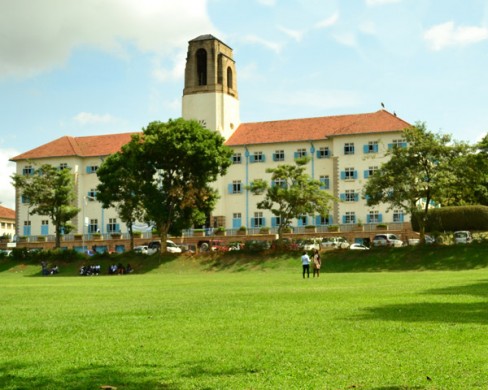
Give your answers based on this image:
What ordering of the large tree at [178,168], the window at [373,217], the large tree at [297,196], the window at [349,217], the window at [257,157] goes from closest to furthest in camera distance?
the large tree at [178,168]
the large tree at [297,196]
the window at [373,217]
the window at [349,217]
the window at [257,157]

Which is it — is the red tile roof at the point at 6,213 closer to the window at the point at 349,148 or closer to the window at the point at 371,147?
the window at the point at 349,148

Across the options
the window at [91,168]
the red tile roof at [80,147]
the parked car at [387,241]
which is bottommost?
the parked car at [387,241]

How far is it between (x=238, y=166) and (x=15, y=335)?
252 ft

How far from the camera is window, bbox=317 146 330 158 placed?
8612 centimetres

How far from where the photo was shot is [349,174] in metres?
83.9

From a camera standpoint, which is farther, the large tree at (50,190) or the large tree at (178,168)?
the large tree at (50,190)

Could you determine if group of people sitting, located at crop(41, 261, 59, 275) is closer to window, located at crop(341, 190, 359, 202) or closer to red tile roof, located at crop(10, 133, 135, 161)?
red tile roof, located at crop(10, 133, 135, 161)

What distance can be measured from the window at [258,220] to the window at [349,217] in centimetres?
1027

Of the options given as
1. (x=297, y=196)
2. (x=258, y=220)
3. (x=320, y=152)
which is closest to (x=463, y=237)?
(x=297, y=196)

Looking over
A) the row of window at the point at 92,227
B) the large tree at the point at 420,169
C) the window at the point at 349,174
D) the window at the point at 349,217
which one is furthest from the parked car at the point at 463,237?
the row of window at the point at 92,227

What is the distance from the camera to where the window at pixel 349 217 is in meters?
83.2

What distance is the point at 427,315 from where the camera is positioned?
14.6 metres

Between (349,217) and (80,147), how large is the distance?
3960 cm

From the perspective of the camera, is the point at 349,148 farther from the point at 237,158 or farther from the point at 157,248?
the point at 157,248
